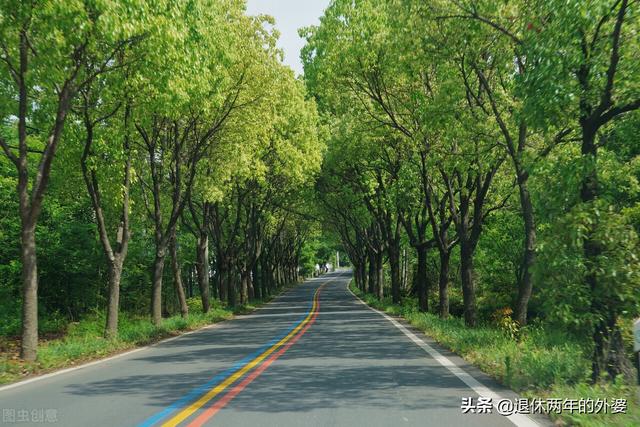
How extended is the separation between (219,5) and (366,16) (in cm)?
465

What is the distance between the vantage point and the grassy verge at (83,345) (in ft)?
37.9

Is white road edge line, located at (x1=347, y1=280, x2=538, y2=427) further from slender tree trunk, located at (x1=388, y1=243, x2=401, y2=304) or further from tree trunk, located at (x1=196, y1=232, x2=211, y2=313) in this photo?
slender tree trunk, located at (x1=388, y1=243, x2=401, y2=304)

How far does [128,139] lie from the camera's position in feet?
57.9

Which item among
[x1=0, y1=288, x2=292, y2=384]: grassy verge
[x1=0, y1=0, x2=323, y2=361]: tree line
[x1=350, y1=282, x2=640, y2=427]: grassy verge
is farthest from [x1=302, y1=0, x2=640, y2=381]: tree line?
[x1=0, y1=288, x2=292, y2=384]: grassy verge

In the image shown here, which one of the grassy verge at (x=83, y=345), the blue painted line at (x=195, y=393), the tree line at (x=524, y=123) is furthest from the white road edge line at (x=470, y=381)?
the grassy verge at (x=83, y=345)

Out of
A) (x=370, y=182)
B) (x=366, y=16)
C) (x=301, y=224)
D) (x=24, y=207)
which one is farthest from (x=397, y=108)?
(x=301, y=224)

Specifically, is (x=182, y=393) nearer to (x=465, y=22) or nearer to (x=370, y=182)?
(x=465, y=22)

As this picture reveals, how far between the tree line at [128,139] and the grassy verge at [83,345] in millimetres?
522

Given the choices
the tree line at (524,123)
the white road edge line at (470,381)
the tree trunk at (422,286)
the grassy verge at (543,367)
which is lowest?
Result: the white road edge line at (470,381)

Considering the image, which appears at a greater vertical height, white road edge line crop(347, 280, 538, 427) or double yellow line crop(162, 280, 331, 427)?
double yellow line crop(162, 280, 331, 427)

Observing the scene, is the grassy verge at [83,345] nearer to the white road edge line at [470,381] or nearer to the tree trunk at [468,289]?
the white road edge line at [470,381]

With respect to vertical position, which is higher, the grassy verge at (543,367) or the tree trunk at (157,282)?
the tree trunk at (157,282)

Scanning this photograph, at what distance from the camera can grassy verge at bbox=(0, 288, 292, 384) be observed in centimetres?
1155

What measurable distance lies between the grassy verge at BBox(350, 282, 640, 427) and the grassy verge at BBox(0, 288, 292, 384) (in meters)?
8.19
